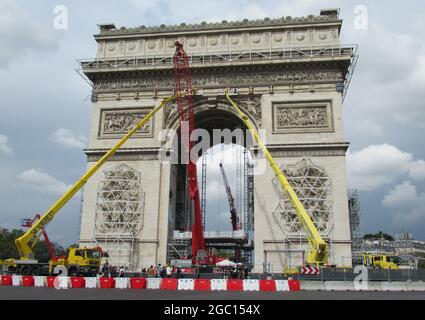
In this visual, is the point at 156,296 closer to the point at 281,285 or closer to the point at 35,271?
the point at 281,285

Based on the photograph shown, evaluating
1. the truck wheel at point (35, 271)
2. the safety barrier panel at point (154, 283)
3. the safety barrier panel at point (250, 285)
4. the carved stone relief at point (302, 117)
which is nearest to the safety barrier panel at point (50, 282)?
the truck wheel at point (35, 271)

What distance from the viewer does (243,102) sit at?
3469cm

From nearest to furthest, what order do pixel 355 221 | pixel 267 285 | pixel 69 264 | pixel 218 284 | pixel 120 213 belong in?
pixel 267 285, pixel 218 284, pixel 69 264, pixel 120 213, pixel 355 221

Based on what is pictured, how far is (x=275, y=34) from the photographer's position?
35.5 meters

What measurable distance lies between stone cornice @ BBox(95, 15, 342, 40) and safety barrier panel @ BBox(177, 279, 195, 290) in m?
22.0

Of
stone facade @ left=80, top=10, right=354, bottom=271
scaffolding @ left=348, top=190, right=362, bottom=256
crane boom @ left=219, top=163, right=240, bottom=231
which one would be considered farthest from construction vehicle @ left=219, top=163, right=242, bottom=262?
stone facade @ left=80, top=10, right=354, bottom=271

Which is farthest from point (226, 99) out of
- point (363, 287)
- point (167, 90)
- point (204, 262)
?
point (363, 287)

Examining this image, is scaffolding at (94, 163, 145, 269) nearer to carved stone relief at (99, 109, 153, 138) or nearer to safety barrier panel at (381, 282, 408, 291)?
carved stone relief at (99, 109, 153, 138)

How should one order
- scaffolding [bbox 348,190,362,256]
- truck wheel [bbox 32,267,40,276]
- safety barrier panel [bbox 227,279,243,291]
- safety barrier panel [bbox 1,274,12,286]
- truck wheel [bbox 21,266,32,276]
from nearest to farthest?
safety barrier panel [bbox 227,279,243,291]
safety barrier panel [bbox 1,274,12,286]
truck wheel [bbox 21,266,32,276]
truck wheel [bbox 32,267,40,276]
scaffolding [bbox 348,190,362,256]

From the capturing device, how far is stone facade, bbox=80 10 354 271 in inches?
1242

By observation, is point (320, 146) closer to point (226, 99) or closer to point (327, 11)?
point (226, 99)

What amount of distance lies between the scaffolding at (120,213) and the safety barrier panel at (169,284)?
32.8 feet

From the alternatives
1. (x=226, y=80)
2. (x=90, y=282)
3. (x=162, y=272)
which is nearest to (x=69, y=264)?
(x=90, y=282)

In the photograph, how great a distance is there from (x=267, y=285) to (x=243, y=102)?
1705 cm
